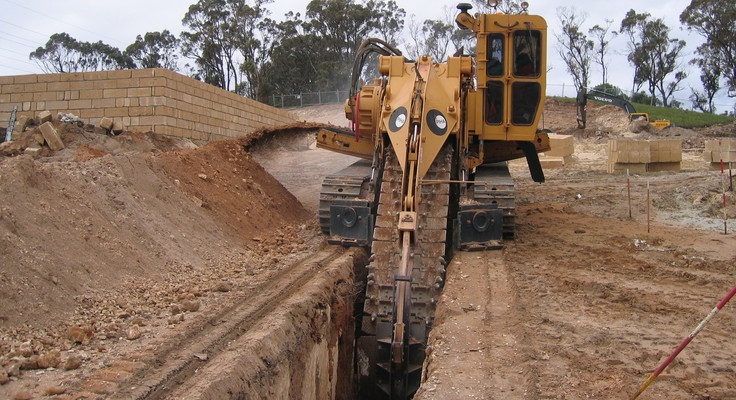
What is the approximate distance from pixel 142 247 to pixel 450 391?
5.07 metres

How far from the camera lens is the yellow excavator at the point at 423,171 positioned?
792 centimetres

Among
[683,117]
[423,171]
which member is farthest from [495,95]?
[683,117]

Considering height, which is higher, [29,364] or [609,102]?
[609,102]

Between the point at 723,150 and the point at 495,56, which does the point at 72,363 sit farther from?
the point at 723,150

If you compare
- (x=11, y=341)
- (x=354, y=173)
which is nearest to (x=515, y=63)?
(x=354, y=173)

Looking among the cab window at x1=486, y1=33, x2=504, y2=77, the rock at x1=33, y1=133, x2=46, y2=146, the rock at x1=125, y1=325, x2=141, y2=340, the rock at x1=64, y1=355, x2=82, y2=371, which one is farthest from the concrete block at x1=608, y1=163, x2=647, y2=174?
the rock at x1=64, y1=355, x2=82, y2=371

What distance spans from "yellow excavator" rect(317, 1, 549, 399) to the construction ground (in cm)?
45

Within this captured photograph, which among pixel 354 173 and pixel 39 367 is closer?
pixel 39 367

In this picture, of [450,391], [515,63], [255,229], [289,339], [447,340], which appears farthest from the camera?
[255,229]

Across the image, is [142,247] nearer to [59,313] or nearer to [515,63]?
[59,313]

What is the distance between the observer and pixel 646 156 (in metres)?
20.7

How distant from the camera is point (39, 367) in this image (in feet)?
18.2

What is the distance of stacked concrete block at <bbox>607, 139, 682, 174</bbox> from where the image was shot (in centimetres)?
2072

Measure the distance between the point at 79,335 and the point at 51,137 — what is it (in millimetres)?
7922
